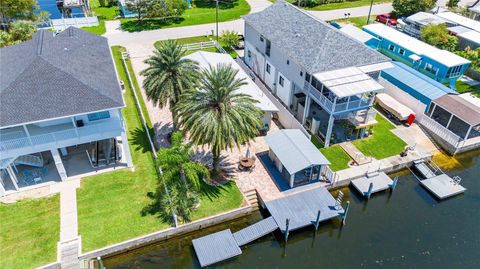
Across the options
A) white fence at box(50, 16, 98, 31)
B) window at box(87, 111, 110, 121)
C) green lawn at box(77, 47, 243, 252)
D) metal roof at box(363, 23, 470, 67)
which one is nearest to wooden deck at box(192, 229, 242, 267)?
green lawn at box(77, 47, 243, 252)

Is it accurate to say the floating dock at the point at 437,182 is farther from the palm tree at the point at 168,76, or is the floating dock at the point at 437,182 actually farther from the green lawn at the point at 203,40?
the green lawn at the point at 203,40

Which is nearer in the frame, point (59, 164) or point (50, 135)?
point (50, 135)

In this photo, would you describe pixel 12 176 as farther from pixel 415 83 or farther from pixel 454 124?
pixel 454 124

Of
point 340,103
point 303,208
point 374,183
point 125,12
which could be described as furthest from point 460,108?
point 125,12

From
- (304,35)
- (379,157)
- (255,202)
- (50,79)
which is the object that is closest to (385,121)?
(379,157)

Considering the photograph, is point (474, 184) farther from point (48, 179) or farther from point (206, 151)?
point (48, 179)

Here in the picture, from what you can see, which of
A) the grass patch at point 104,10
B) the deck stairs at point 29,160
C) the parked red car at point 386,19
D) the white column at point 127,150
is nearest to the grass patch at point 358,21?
the parked red car at point 386,19

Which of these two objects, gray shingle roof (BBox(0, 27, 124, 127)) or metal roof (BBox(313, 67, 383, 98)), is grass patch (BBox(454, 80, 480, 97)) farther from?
gray shingle roof (BBox(0, 27, 124, 127))
